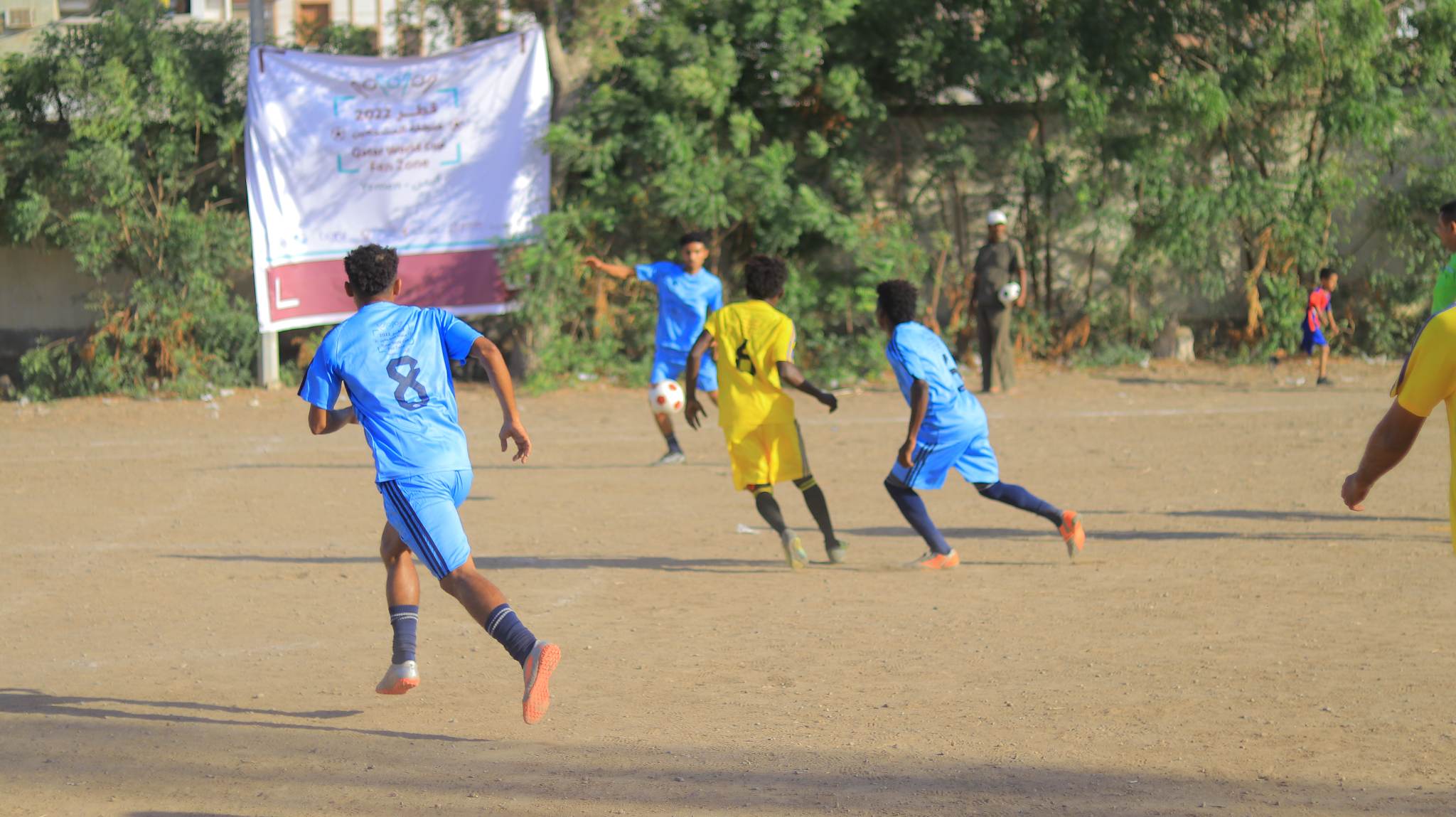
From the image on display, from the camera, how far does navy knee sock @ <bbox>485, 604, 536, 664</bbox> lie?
4992 millimetres

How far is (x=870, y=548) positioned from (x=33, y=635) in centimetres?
439

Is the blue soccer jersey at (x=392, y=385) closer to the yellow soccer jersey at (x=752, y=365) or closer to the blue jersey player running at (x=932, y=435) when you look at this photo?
the yellow soccer jersey at (x=752, y=365)

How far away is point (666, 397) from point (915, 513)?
3.47 m

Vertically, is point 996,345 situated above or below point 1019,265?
below

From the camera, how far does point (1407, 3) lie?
17.6 meters

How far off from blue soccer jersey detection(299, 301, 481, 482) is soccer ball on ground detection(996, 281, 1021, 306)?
10.8 metres

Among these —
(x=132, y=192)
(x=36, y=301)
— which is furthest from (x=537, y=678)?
(x=36, y=301)

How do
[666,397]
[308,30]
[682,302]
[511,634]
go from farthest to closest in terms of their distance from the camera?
[308,30] → [682,302] → [666,397] → [511,634]

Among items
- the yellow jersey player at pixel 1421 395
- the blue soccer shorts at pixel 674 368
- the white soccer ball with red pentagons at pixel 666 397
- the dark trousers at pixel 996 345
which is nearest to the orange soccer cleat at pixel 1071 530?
the yellow jersey player at pixel 1421 395

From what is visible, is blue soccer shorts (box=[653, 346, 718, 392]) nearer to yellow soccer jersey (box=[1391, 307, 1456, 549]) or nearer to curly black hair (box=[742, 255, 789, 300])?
curly black hair (box=[742, 255, 789, 300])

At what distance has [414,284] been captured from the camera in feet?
55.9

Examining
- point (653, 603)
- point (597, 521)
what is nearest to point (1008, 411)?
point (597, 521)

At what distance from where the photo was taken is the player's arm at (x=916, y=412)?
7.52 m

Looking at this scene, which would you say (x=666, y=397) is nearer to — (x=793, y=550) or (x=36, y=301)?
(x=793, y=550)
